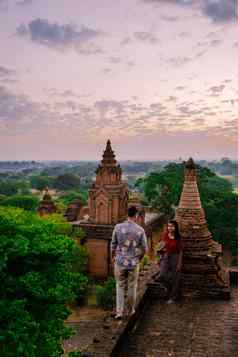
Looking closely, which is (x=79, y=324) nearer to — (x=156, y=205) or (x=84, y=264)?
(x=84, y=264)

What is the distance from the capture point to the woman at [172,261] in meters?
11.8

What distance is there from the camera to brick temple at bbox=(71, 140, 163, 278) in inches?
1345

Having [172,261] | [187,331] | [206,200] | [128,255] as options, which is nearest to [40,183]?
[206,200]

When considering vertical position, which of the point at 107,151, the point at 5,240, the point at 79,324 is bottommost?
the point at 79,324

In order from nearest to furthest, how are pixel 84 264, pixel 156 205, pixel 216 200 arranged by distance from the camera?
pixel 84 264 → pixel 216 200 → pixel 156 205

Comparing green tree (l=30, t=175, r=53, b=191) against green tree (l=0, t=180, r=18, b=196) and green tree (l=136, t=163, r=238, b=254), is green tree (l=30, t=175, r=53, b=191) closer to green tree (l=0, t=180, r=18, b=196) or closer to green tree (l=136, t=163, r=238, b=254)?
green tree (l=0, t=180, r=18, b=196)

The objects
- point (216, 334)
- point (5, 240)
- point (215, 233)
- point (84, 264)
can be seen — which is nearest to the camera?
point (216, 334)

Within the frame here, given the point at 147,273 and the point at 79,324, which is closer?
the point at 147,273

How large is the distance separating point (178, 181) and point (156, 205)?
4.35 m

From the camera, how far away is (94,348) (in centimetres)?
884

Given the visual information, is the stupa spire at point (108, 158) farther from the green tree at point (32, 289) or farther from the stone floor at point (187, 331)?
the stone floor at point (187, 331)

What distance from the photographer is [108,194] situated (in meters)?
34.4

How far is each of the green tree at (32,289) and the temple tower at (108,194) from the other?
20.8 meters

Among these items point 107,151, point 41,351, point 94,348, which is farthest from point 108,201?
point 94,348
